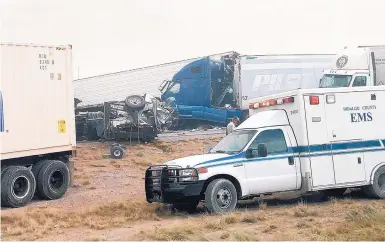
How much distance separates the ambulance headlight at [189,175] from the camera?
1064cm

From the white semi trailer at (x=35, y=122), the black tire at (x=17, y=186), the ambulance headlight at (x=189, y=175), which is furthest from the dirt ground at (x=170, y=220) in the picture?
the ambulance headlight at (x=189, y=175)

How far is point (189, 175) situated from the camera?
34.9 ft

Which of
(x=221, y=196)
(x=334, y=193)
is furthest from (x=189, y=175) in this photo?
(x=334, y=193)

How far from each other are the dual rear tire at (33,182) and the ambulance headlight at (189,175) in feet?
13.8

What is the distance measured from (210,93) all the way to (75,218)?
17.5 metres

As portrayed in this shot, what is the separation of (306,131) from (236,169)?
179cm

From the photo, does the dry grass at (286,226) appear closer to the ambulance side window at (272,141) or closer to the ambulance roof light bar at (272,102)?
the ambulance side window at (272,141)

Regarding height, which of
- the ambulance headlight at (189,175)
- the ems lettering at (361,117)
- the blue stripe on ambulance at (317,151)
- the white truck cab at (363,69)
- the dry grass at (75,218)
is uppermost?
the white truck cab at (363,69)

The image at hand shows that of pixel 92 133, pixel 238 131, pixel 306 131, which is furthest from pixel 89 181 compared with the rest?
pixel 92 133

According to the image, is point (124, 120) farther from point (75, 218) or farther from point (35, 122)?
point (75, 218)

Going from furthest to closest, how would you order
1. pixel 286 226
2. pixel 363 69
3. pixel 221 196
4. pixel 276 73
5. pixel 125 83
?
pixel 125 83 < pixel 276 73 < pixel 363 69 < pixel 221 196 < pixel 286 226

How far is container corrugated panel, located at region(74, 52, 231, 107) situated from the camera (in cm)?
2970

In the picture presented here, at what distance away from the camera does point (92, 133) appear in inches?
960

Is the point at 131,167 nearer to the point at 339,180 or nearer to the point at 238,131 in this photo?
the point at 238,131
